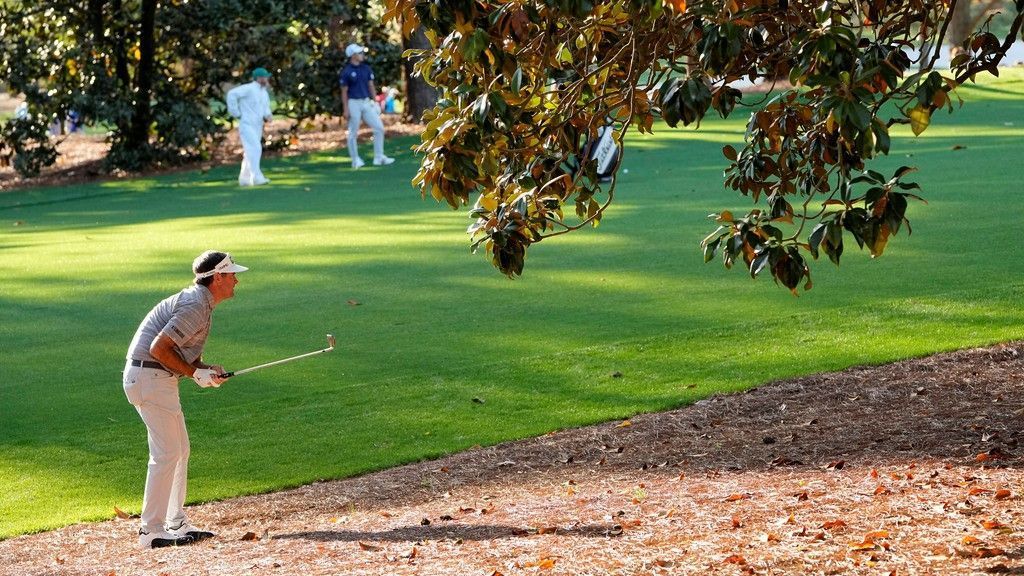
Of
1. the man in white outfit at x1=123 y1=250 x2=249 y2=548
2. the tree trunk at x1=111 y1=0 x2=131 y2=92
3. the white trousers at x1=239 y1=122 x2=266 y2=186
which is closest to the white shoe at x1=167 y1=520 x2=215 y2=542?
the man in white outfit at x1=123 y1=250 x2=249 y2=548

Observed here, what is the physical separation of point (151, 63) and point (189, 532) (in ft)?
84.4

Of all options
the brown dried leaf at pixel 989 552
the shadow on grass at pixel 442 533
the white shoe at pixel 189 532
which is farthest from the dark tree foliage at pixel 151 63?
the brown dried leaf at pixel 989 552

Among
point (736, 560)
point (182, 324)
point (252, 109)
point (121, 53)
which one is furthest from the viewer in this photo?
point (121, 53)

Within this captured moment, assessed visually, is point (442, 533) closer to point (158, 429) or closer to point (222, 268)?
point (158, 429)

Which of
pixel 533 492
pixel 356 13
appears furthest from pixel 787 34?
pixel 356 13

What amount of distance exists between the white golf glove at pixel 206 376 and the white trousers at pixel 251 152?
19.0 metres

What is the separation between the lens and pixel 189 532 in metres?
7.96

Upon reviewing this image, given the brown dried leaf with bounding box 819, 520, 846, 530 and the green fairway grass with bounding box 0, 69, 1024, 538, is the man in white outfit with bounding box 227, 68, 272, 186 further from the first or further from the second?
the brown dried leaf with bounding box 819, 520, 846, 530

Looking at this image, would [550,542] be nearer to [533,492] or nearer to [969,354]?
[533,492]

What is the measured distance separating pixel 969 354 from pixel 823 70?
21.3 feet

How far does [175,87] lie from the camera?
32.5 meters

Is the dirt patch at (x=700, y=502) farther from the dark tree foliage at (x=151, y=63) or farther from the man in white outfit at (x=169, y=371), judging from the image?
the dark tree foliage at (x=151, y=63)

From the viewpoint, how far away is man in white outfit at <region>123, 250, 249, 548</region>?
25.0 ft

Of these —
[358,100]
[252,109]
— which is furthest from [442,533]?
[358,100]
